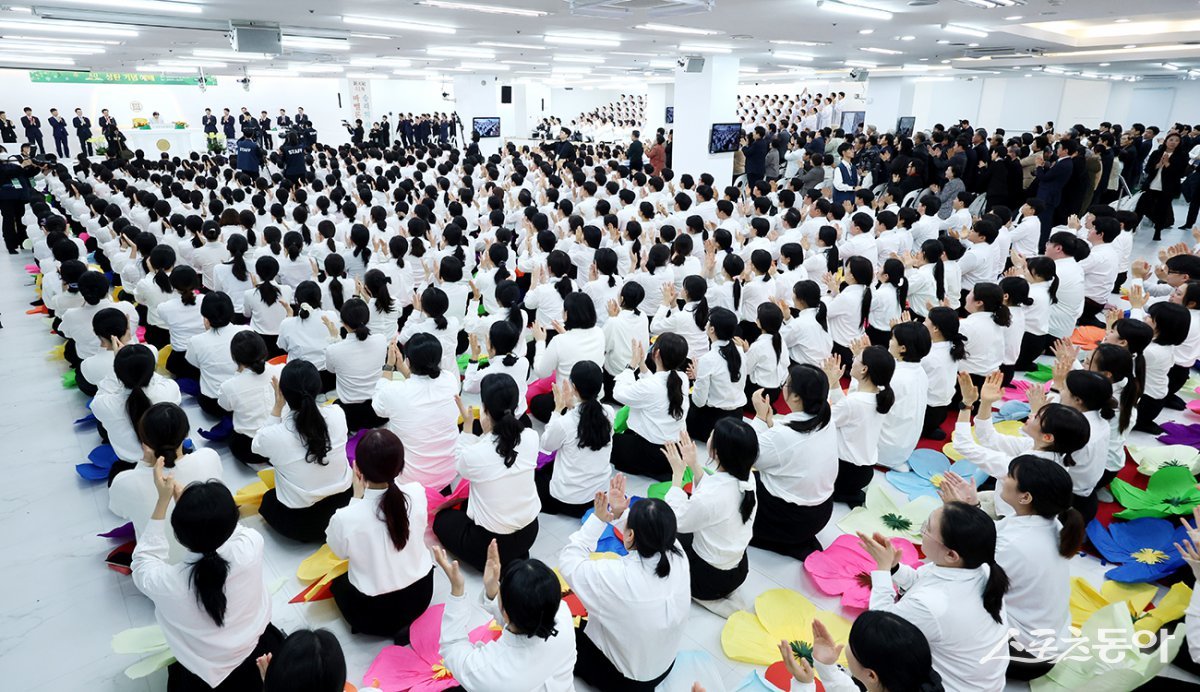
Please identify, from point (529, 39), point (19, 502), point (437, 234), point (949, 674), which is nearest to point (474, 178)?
point (529, 39)

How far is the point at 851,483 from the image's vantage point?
3848 mm

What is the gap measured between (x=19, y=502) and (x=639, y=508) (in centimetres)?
404

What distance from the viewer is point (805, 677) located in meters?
1.88

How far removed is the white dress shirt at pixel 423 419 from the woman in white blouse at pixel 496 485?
10.9 inches

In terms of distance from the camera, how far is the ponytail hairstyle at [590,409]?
322 cm

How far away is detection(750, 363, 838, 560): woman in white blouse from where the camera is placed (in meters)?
3.12

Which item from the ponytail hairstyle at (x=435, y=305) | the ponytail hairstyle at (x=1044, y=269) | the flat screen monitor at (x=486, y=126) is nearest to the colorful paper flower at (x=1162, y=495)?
the ponytail hairstyle at (x=1044, y=269)

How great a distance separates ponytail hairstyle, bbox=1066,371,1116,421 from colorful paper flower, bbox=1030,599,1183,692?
3.01ft

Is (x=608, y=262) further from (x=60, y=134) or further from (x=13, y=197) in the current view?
(x=60, y=134)

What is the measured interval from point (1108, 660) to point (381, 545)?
9.25 ft

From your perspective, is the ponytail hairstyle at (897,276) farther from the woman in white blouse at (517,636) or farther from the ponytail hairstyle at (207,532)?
the ponytail hairstyle at (207,532)

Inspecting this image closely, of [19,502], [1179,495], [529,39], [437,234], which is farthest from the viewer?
[529,39]

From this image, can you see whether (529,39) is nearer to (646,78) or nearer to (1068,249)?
(1068,249)

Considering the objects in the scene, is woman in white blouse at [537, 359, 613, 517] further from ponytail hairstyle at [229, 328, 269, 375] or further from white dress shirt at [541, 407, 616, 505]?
ponytail hairstyle at [229, 328, 269, 375]
